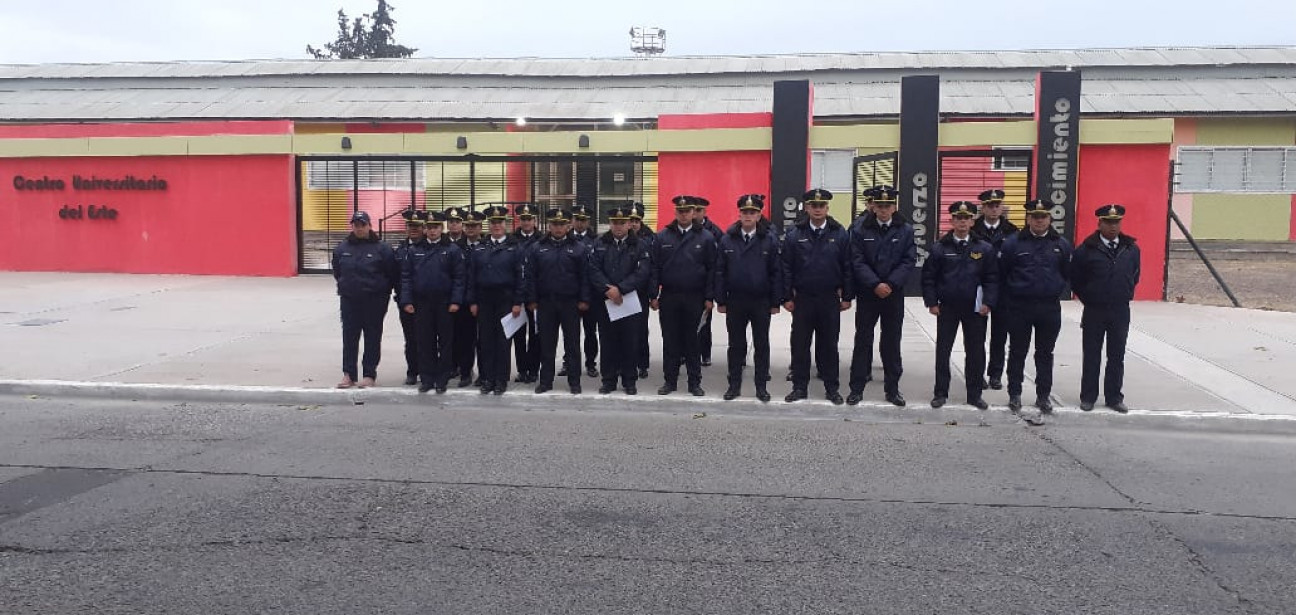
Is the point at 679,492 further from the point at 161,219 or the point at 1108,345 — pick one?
the point at 161,219

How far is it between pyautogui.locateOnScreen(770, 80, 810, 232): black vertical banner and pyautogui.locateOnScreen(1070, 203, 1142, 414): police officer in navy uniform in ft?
29.7

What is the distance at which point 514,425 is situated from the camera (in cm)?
783

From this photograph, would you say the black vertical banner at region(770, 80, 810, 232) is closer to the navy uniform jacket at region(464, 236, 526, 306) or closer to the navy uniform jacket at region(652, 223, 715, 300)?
the navy uniform jacket at region(652, 223, 715, 300)

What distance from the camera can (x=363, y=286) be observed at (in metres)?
8.85

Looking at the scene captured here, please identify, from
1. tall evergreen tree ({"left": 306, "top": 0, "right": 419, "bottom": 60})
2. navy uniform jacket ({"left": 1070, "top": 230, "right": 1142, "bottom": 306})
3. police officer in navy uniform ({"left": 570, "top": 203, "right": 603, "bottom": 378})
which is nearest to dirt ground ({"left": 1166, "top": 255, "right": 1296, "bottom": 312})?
navy uniform jacket ({"left": 1070, "top": 230, "right": 1142, "bottom": 306})

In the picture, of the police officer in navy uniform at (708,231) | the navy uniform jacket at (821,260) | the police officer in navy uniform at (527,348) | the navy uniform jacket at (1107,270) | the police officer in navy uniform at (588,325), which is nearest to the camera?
the navy uniform jacket at (1107,270)

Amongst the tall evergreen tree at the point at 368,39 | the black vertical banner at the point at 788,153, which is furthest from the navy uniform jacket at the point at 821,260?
the tall evergreen tree at the point at 368,39

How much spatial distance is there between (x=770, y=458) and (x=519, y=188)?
1390 cm

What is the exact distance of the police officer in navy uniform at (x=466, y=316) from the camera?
29.0 feet

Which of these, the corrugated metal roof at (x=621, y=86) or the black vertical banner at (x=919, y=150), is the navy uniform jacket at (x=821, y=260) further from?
the corrugated metal roof at (x=621, y=86)

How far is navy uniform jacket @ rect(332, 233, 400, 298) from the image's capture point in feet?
29.0

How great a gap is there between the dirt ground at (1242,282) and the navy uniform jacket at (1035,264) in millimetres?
9259

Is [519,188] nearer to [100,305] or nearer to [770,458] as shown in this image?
[100,305]

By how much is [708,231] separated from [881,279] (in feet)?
5.21
